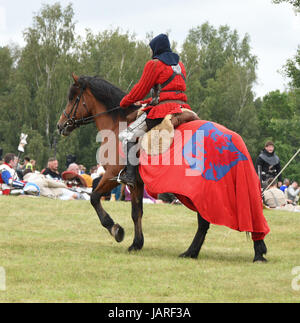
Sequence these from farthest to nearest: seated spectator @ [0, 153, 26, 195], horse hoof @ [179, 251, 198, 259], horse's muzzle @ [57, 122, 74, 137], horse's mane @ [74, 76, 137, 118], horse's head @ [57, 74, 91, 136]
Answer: seated spectator @ [0, 153, 26, 195] < horse's muzzle @ [57, 122, 74, 137] < horse's head @ [57, 74, 91, 136] < horse's mane @ [74, 76, 137, 118] < horse hoof @ [179, 251, 198, 259]

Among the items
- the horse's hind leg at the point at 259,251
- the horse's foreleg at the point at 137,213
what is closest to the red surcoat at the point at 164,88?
the horse's foreleg at the point at 137,213

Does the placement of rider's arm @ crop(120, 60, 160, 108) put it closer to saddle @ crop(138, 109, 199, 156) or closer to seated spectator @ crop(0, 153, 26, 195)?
saddle @ crop(138, 109, 199, 156)

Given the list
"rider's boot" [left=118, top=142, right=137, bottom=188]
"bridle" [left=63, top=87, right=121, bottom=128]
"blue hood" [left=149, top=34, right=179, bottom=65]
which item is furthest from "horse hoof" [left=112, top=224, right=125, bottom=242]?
"blue hood" [left=149, top=34, right=179, bottom=65]

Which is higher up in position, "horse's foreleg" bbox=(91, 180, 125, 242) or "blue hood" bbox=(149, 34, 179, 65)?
"blue hood" bbox=(149, 34, 179, 65)

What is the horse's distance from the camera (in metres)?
8.84

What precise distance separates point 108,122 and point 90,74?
3947 centimetres

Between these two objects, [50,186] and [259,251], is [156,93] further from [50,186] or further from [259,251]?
[50,186]

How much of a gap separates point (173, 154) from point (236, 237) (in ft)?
10.8

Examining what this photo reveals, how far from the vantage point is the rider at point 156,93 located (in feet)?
28.9

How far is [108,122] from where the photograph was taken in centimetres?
957

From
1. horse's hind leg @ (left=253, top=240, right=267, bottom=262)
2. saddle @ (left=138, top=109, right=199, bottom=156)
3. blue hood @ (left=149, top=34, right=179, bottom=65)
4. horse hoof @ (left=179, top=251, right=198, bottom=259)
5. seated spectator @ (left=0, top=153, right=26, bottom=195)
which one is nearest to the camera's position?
horse's hind leg @ (left=253, top=240, right=267, bottom=262)

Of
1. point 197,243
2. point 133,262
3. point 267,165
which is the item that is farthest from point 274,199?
point 133,262

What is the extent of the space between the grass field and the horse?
0.98 feet

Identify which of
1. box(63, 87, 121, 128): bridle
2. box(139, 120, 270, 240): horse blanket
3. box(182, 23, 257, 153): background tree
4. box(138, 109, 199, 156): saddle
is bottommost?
box(139, 120, 270, 240): horse blanket
